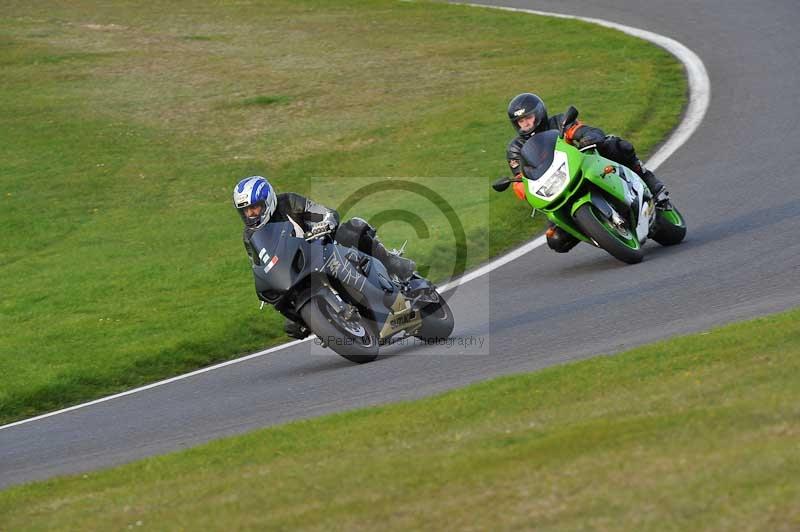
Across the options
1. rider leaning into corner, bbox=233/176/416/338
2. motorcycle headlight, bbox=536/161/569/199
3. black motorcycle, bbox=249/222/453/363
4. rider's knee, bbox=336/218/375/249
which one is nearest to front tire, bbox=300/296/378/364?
black motorcycle, bbox=249/222/453/363

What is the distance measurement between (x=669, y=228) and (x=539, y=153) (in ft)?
5.86

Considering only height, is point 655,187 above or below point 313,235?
below

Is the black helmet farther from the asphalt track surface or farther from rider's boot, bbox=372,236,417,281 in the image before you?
rider's boot, bbox=372,236,417,281

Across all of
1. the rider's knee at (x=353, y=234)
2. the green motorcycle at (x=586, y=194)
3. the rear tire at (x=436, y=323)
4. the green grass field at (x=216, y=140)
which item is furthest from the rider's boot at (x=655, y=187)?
the rider's knee at (x=353, y=234)

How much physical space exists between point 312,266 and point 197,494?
3.80m

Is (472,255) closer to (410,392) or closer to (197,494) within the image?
(410,392)

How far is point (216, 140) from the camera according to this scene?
24.5 metres

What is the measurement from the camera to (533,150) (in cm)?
1354

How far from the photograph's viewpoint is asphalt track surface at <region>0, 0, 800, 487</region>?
34.4 ft

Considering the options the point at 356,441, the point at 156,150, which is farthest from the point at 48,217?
the point at 356,441

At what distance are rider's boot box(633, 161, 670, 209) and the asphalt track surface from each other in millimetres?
510

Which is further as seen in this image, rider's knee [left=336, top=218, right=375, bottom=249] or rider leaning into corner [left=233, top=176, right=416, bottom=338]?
rider's knee [left=336, top=218, right=375, bottom=249]

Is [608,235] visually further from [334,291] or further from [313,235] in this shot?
[313,235]

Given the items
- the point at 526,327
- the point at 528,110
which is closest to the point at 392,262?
the point at 526,327
